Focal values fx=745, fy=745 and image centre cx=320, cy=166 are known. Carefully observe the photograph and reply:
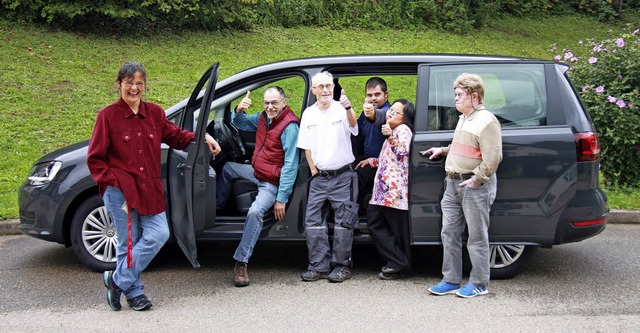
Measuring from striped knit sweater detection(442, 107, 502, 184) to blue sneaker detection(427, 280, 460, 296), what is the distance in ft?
2.82

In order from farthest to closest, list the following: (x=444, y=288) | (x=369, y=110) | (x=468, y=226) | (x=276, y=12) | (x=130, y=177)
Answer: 1. (x=276, y=12)
2. (x=369, y=110)
3. (x=444, y=288)
4. (x=468, y=226)
5. (x=130, y=177)

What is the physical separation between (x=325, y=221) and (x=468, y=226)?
1.13 metres

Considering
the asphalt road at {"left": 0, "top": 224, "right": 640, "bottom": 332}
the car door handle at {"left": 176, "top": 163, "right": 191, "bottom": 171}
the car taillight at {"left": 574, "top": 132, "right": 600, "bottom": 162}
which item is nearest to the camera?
the asphalt road at {"left": 0, "top": 224, "right": 640, "bottom": 332}

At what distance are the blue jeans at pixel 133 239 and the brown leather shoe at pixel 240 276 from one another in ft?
2.75

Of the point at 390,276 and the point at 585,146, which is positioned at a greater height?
the point at 585,146

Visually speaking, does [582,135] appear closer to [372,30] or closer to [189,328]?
[189,328]

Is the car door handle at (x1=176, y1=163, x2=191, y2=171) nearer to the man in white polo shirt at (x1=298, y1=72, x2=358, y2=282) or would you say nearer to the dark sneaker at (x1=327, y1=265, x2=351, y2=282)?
the man in white polo shirt at (x1=298, y1=72, x2=358, y2=282)

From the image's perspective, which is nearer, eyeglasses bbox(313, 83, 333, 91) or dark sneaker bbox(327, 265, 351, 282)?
eyeglasses bbox(313, 83, 333, 91)

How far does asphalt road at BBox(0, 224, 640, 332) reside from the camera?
493 centimetres

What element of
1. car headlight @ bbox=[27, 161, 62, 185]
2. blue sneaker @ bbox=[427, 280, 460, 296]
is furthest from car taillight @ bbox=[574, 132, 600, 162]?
car headlight @ bbox=[27, 161, 62, 185]

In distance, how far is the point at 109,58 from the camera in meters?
12.9

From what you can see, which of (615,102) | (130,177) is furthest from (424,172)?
(615,102)

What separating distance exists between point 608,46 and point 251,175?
5.35m

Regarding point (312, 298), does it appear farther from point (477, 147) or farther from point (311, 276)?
point (477, 147)
